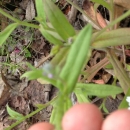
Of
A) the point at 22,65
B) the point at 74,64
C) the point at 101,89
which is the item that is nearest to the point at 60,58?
the point at 74,64

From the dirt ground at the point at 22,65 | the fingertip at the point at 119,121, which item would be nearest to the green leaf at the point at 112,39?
the fingertip at the point at 119,121

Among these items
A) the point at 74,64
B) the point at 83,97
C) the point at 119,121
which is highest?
the point at 74,64

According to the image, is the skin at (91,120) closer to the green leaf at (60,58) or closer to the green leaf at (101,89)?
the green leaf at (60,58)

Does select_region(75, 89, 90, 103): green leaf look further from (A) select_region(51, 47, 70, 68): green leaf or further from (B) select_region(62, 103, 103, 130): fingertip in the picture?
(B) select_region(62, 103, 103, 130): fingertip

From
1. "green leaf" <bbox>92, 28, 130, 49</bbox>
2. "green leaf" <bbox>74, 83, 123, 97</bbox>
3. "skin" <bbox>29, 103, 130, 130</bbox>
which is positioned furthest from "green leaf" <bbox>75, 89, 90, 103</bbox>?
"skin" <bbox>29, 103, 130, 130</bbox>

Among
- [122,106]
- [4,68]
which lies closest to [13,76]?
[4,68]

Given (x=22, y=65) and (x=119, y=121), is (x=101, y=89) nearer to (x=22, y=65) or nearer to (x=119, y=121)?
(x=119, y=121)
